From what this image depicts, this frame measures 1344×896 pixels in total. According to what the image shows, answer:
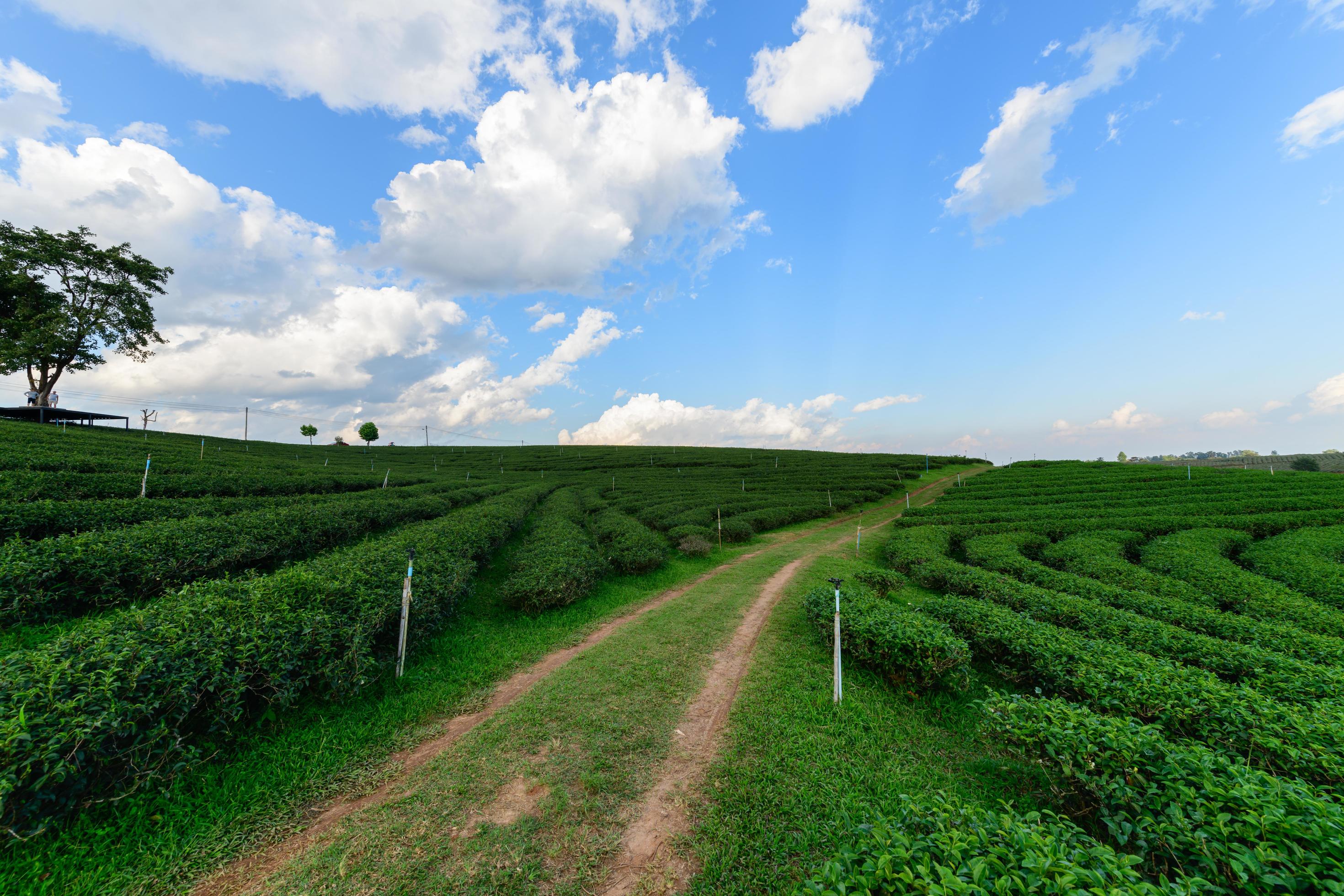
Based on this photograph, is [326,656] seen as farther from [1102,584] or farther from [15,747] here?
[1102,584]

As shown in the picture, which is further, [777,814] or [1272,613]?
[1272,613]

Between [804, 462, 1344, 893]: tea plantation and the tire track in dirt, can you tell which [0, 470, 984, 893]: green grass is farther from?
[804, 462, 1344, 893]: tea plantation

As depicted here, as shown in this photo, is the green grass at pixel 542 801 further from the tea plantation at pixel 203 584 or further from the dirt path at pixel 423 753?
the tea plantation at pixel 203 584

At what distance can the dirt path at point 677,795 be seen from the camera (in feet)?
14.1

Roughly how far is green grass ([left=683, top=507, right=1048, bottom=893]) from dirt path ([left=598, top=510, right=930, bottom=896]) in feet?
0.58

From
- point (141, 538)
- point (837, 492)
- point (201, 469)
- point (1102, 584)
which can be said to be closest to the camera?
point (141, 538)

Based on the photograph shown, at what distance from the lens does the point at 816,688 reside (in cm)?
795

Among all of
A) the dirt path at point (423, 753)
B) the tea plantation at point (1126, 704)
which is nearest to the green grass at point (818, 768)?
the tea plantation at point (1126, 704)

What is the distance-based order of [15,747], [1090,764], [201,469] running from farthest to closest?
[201,469] → [1090,764] → [15,747]

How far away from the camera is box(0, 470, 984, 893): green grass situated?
13.0ft

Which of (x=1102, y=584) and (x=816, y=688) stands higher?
(x=1102, y=584)

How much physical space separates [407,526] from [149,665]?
11037mm

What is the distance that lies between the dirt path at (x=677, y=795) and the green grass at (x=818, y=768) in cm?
18

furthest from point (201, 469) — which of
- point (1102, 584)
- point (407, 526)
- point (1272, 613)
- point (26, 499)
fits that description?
point (1272, 613)
